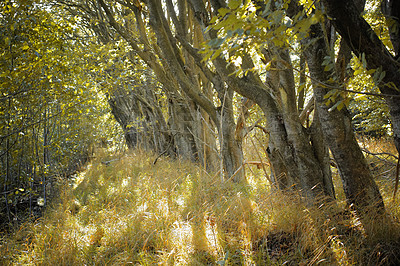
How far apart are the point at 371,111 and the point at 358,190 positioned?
20.7ft

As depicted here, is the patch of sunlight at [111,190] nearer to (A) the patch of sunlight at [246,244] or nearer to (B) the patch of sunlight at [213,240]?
(B) the patch of sunlight at [213,240]

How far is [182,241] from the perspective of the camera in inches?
111

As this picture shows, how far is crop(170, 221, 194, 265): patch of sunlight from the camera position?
8.46ft

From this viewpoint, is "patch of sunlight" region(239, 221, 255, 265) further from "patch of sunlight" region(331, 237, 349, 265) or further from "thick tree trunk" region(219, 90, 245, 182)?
"thick tree trunk" region(219, 90, 245, 182)

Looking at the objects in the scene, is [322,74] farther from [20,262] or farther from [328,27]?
[20,262]

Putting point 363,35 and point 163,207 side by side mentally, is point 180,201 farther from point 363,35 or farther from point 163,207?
point 363,35

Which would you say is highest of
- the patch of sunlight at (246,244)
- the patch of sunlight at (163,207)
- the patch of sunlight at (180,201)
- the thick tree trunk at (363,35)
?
the thick tree trunk at (363,35)

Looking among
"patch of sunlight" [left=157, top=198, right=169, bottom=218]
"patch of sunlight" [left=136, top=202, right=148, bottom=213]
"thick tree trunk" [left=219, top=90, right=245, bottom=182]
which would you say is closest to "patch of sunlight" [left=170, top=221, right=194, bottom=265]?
"patch of sunlight" [left=157, top=198, right=169, bottom=218]

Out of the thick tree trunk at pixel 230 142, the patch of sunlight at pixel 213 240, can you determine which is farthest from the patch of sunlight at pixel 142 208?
the thick tree trunk at pixel 230 142

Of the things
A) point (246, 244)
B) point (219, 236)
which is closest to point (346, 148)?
point (246, 244)

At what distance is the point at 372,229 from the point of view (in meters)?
2.37

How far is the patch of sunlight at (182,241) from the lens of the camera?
2.58 m

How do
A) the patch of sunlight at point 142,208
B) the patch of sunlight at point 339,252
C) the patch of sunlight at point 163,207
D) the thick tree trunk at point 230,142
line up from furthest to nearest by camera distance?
the thick tree trunk at point 230,142, the patch of sunlight at point 142,208, the patch of sunlight at point 163,207, the patch of sunlight at point 339,252

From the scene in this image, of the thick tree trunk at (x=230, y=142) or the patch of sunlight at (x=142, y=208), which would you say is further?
the thick tree trunk at (x=230, y=142)
